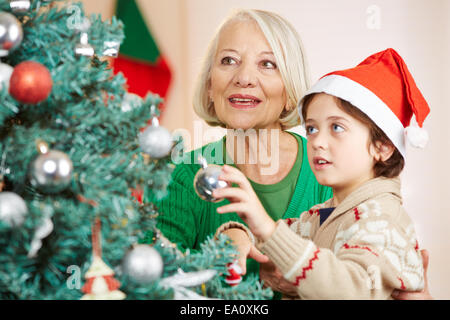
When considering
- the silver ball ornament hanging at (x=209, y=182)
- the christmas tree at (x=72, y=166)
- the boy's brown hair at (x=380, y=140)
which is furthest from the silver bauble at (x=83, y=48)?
the boy's brown hair at (x=380, y=140)

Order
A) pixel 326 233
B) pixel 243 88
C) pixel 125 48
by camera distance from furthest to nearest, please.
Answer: pixel 125 48 < pixel 243 88 < pixel 326 233

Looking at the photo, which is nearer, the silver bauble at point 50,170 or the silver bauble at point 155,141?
the silver bauble at point 50,170

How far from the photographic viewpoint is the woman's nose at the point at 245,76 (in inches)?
50.7

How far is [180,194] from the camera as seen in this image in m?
1.36

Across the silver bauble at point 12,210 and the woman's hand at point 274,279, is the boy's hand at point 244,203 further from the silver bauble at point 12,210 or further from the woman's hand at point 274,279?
the silver bauble at point 12,210

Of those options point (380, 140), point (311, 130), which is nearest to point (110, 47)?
point (311, 130)

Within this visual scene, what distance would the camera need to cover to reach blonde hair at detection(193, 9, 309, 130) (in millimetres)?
1315

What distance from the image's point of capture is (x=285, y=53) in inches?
52.1

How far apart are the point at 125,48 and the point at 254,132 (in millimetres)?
805

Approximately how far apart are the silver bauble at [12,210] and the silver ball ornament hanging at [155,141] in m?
0.19

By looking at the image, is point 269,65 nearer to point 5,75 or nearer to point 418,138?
point 418,138

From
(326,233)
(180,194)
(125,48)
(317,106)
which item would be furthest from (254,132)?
(125,48)

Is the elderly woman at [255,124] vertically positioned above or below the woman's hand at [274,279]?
above
